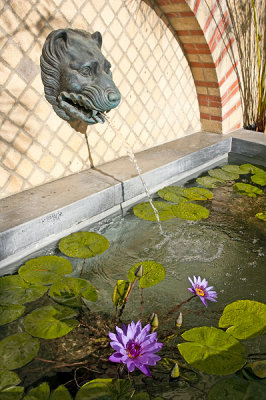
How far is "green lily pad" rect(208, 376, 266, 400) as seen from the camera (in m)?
1.18

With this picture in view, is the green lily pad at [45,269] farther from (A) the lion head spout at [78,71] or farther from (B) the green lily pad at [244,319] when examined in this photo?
(A) the lion head spout at [78,71]

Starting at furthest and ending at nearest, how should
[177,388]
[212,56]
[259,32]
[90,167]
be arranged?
[259,32] → [212,56] → [90,167] → [177,388]

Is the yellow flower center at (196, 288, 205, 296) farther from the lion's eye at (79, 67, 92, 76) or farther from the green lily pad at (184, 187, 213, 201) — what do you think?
the lion's eye at (79, 67, 92, 76)

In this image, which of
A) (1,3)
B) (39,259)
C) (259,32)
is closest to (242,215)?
(39,259)

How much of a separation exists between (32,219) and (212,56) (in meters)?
2.32

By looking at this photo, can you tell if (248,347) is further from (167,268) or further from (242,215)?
(242,215)

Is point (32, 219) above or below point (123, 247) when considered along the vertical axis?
above

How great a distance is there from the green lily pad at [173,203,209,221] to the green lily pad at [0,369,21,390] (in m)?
1.42

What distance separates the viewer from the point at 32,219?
2020 mm

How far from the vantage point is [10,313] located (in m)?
1.55

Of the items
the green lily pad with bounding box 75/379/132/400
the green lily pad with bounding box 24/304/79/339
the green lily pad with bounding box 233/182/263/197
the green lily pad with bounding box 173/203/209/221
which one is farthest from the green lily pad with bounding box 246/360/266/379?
the green lily pad with bounding box 233/182/263/197

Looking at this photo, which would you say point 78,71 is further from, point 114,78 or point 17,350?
point 17,350

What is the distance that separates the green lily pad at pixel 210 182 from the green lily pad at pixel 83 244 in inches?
43.5

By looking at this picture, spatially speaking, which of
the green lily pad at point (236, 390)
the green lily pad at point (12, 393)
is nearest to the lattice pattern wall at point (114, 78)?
the green lily pad at point (12, 393)
